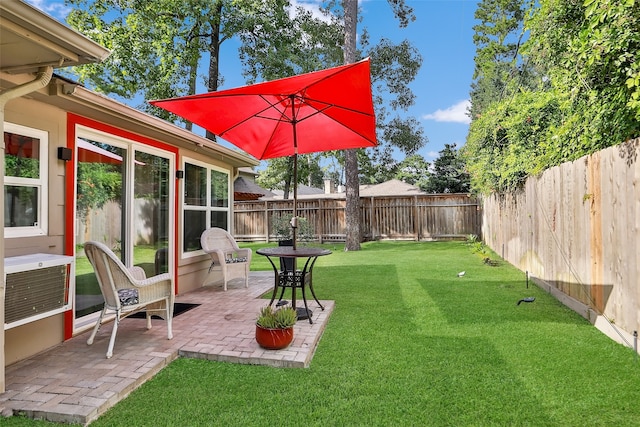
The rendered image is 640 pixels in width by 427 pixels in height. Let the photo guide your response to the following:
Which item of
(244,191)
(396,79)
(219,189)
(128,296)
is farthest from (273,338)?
(396,79)

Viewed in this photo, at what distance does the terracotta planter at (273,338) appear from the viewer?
3.03m

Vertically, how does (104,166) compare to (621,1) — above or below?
below

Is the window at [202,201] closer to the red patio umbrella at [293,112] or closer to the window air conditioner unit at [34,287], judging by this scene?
the red patio umbrella at [293,112]

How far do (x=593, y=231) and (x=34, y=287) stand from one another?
194 inches

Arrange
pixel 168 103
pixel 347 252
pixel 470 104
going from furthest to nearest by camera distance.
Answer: pixel 470 104 < pixel 347 252 < pixel 168 103

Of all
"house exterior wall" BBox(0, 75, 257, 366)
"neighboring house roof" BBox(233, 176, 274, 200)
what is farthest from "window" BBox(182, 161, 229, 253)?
"neighboring house roof" BBox(233, 176, 274, 200)

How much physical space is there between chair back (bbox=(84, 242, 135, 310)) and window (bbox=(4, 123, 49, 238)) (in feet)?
1.89

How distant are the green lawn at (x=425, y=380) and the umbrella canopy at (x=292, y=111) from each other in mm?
2166

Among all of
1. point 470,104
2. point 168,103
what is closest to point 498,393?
point 168,103

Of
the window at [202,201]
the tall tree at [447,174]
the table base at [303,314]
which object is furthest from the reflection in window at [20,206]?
the tall tree at [447,174]

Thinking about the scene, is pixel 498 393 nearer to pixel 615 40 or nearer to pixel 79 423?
pixel 79 423

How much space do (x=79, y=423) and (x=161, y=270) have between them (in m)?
3.14

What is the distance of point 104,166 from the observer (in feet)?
13.4

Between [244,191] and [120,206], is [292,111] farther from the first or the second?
[244,191]
